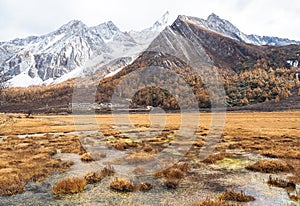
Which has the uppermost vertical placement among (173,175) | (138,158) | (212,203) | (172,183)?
(212,203)

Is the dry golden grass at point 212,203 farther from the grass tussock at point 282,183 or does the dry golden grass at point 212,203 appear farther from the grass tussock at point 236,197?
the grass tussock at point 282,183

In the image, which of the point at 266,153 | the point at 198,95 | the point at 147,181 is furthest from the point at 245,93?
the point at 147,181

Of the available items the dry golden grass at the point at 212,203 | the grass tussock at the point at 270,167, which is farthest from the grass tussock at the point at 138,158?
the dry golden grass at the point at 212,203

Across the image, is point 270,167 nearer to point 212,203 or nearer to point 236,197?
point 236,197

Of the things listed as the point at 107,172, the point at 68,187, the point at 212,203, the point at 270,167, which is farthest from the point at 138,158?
the point at 212,203

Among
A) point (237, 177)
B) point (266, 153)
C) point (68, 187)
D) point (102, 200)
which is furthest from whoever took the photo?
point (266, 153)

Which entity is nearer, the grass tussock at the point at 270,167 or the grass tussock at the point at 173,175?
the grass tussock at the point at 173,175

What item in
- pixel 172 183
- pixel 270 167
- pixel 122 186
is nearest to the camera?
pixel 122 186

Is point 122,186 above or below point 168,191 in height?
above

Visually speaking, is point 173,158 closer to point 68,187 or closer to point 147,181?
point 147,181

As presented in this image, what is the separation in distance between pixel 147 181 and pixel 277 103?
15443 centimetres

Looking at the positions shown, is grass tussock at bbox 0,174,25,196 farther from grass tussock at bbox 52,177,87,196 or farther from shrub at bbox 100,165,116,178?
shrub at bbox 100,165,116,178

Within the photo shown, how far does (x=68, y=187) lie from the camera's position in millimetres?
15352

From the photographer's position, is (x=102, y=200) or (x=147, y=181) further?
(x=147, y=181)
